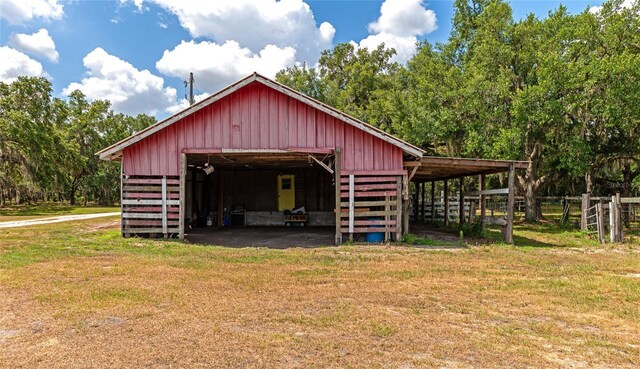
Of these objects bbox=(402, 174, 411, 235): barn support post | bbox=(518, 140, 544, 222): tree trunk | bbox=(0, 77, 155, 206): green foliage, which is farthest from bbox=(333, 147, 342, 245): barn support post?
bbox=(0, 77, 155, 206): green foliage

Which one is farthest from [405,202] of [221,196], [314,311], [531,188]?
[531,188]

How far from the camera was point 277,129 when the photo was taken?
512 inches

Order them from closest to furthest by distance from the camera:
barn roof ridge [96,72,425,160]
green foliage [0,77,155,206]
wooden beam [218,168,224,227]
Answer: barn roof ridge [96,72,425,160] → wooden beam [218,168,224,227] → green foliage [0,77,155,206]

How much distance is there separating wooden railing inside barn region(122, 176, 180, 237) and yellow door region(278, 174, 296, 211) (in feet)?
24.1

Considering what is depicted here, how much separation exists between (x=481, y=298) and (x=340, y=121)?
25.7 feet

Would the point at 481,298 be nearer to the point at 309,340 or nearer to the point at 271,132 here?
the point at 309,340

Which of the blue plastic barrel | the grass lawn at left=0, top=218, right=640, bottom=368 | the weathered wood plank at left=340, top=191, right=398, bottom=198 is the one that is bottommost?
the grass lawn at left=0, top=218, right=640, bottom=368

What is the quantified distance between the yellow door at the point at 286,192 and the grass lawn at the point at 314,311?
33.3ft

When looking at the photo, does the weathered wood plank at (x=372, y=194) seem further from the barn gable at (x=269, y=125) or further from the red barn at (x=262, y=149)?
the barn gable at (x=269, y=125)

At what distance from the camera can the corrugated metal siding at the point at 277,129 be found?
42.6 ft

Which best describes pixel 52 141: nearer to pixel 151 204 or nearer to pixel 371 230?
→ pixel 151 204

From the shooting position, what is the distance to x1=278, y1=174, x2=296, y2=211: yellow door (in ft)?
66.5

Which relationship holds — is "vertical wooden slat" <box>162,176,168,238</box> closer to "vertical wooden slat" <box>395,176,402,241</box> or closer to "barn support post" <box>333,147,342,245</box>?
"barn support post" <box>333,147,342,245</box>

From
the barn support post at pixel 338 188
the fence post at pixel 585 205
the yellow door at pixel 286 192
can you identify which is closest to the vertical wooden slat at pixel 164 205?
the barn support post at pixel 338 188
